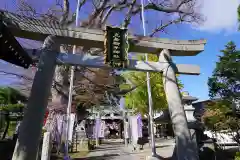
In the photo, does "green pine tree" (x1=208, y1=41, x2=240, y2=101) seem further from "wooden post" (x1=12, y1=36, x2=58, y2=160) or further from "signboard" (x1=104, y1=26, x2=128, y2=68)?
"wooden post" (x1=12, y1=36, x2=58, y2=160)

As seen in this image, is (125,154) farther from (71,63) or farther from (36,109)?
(36,109)

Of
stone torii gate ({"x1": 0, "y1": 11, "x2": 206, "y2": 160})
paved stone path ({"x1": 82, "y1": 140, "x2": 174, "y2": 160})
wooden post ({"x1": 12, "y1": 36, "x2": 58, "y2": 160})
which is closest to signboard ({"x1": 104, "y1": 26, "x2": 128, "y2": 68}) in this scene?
stone torii gate ({"x1": 0, "y1": 11, "x2": 206, "y2": 160})

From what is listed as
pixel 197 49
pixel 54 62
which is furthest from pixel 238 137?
pixel 54 62

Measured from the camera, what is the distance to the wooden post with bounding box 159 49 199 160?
5.71 metres

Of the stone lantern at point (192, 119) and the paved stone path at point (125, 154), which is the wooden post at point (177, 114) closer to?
the stone lantern at point (192, 119)

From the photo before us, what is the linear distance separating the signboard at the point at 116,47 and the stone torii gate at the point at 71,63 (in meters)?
0.20

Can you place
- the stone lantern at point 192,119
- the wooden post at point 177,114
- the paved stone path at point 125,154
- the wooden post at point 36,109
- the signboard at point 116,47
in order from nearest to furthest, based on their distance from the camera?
the wooden post at point 36,109
the wooden post at point 177,114
the signboard at point 116,47
the stone lantern at point 192,119
the paved stone path at point 125,154

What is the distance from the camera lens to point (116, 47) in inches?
250

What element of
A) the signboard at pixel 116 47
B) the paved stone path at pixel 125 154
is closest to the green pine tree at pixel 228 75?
the paved stone path at pixel 125 154

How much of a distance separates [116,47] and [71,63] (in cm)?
150

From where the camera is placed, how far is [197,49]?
7.05 m

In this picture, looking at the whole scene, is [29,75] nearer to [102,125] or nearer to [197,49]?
[102,125]

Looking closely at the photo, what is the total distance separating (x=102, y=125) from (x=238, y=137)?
10546 mm

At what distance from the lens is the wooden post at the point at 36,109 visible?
16.2ft
